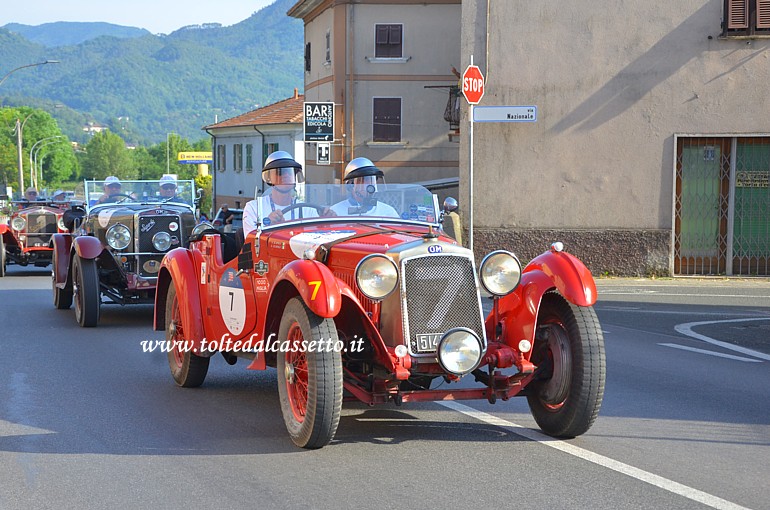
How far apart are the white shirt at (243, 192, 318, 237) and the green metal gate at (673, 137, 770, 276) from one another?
1409 cm

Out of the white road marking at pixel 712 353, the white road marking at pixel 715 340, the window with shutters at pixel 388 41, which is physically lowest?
the white road marking at pixel 715 340

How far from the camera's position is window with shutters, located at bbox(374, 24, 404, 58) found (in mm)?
37062

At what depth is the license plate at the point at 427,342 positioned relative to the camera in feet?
19.6

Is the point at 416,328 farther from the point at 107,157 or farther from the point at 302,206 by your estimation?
the point at 107,157

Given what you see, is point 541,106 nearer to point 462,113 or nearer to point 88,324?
point 462,113

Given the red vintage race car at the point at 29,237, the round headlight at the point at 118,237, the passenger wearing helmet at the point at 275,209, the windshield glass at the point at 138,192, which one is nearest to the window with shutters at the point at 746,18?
the windshield glass at the point at 138,192

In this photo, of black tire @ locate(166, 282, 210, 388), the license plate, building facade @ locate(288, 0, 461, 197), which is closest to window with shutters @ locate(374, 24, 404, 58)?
building facade @ locate(288, 0, 461, 197)

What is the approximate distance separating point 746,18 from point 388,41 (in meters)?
18.9

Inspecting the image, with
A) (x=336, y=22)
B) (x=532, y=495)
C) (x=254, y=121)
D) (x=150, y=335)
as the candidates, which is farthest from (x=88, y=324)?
(x=254, y=121)

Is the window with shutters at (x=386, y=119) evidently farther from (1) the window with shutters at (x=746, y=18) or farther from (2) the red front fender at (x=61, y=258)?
(2) the red front fender at (x=61, y=258)

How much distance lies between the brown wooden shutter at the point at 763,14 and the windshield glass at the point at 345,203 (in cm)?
1442

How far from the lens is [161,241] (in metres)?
13.1

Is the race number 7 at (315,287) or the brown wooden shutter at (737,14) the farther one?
the brown wooden shutter at (737,14)

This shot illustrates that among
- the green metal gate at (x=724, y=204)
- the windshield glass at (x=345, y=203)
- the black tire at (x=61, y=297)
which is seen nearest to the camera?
the windshield glass at (x=345, y=203)
